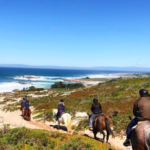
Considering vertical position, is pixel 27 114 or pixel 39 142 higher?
pixel 39 142

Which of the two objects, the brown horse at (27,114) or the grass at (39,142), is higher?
the grass at (39,142)

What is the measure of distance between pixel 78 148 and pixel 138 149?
3.12 m

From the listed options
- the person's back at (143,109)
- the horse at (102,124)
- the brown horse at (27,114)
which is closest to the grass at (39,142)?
the horse at (102,124)

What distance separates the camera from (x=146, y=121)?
6324mm

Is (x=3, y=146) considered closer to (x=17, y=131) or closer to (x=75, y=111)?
(x=17, y=131)

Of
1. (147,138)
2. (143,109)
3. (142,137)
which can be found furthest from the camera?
(143,109)

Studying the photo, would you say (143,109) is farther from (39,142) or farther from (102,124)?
(39,142)

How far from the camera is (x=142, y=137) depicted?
19.7 ft

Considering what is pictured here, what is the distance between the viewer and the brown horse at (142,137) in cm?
586

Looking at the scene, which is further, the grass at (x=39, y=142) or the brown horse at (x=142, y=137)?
the grass at (x=39, y=142)

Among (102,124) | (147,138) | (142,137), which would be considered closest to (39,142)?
(102,124)

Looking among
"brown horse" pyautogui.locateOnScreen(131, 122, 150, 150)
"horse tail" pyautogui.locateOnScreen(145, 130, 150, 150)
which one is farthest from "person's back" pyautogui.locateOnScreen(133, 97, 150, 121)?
"horse tail" pyautogui.locateOnScreen(145, 130, 150, 150)

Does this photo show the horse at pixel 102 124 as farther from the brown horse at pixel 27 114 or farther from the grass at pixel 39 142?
the brown horse at pixel 27 114

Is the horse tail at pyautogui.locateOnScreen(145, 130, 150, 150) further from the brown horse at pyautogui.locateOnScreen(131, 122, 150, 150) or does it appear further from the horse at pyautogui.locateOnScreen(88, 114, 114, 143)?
the horse at pyautogui.locateOnScreen(88, 114, 114, 143)
